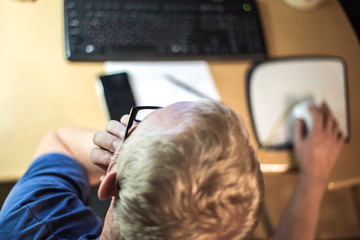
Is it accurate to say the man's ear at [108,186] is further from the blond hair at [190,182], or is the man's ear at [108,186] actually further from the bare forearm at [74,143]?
the bare forearm at [74,143]

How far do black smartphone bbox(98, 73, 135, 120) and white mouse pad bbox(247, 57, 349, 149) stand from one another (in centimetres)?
31

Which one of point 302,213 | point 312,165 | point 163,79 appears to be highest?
point 163,79

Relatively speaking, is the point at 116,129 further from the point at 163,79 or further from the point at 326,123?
the point at 326,123

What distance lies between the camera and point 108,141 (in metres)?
0.57

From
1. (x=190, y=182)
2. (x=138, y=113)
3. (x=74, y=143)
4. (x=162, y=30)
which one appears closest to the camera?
(x=190, y=182)

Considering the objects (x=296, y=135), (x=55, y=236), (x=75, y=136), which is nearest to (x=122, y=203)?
(x=55, y=236)

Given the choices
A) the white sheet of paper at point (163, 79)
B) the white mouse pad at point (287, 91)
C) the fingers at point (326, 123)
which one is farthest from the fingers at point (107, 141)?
the fingers at point (326, 123)

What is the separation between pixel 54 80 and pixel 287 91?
587 millimetres

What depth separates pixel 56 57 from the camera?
0.79m

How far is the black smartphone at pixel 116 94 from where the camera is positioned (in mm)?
760

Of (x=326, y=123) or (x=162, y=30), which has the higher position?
(x=162, y=30)

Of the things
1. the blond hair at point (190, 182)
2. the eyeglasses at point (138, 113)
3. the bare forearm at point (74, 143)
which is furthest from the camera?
the bare forearm at point (74, 143)

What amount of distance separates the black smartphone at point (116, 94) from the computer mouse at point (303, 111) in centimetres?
42

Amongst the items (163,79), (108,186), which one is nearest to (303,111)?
(163,79)
